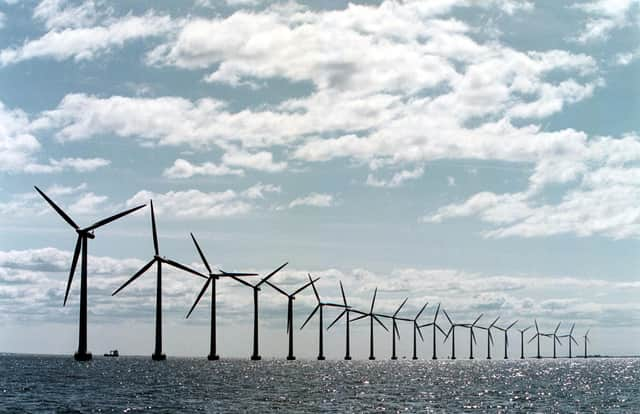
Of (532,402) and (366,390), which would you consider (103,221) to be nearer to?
(366,390)

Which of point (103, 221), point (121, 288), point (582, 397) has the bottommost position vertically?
point (582, 397)

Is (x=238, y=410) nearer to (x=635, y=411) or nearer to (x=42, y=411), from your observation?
(x=42, y=411)

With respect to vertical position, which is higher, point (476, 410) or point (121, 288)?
point (121, 288)

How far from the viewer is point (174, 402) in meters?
95.8

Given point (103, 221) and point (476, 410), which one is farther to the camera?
point (103, 221)

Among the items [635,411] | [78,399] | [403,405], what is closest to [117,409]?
[78,399]

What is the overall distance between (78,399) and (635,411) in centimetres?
6152

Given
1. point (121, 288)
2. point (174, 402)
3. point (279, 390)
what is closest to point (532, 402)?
point (279, 390)

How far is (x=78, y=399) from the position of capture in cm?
9544

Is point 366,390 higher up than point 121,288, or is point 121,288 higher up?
point 121,288

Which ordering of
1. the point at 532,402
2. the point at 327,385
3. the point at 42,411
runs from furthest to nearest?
the point at 327,385 < the point at 532,402 < the point at 42,411

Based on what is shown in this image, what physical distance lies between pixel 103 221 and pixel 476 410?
93823mm

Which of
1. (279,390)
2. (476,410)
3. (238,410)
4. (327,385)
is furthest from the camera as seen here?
(327,385)

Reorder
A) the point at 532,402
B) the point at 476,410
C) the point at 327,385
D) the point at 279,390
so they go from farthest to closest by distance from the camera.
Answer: the point at 327,385 → the point at 279,390 → the point at 532,402 → the point at 476,410
